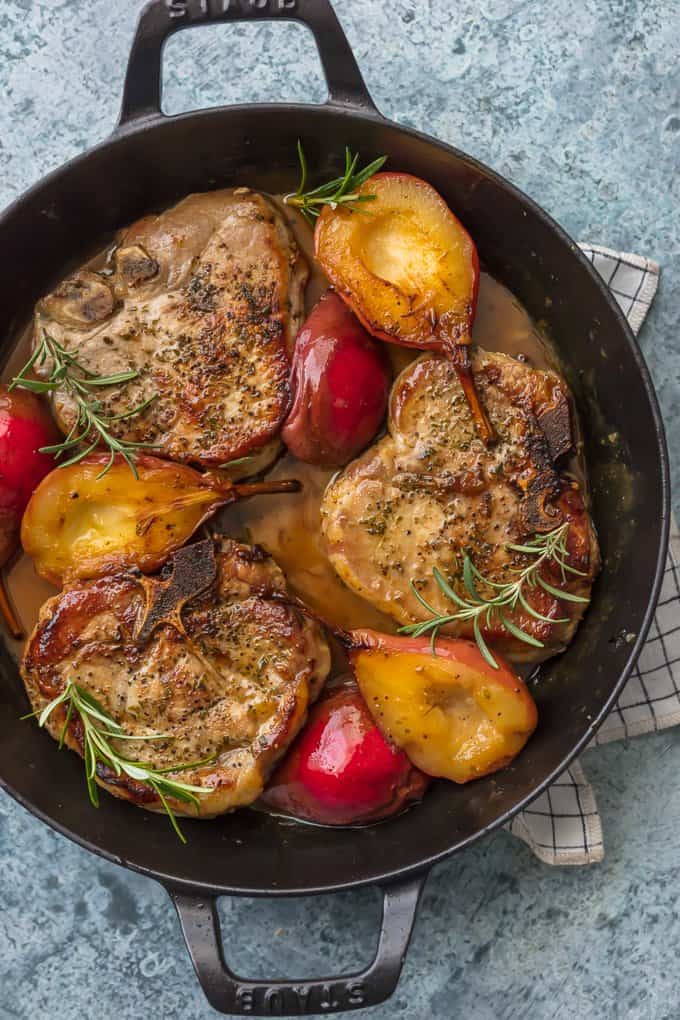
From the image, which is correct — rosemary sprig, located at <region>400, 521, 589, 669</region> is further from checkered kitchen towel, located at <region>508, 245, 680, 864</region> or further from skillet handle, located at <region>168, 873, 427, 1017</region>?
skillet handle, located at <region>168, 873, 427, 1017</region>

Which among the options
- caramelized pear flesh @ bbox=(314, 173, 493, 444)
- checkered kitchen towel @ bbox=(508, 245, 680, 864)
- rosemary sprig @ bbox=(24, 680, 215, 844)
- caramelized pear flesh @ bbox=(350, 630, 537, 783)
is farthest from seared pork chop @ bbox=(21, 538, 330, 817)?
checkered kitchen towel @ bbox=(508, 245, 680, 864)

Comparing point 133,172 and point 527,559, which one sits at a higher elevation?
point 133,172

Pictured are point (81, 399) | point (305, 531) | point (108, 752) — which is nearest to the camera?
point (108, 752)

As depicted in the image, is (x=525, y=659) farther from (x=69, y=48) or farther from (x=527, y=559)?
(x=69, y=48)

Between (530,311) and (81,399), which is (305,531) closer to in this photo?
(81,399)

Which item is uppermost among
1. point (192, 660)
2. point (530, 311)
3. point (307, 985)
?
point (530, 311)

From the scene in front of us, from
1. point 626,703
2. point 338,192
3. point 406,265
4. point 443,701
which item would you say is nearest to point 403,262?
point 406,265

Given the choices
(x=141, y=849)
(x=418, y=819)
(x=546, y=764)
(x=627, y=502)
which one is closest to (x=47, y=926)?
(x=141, y=849)
